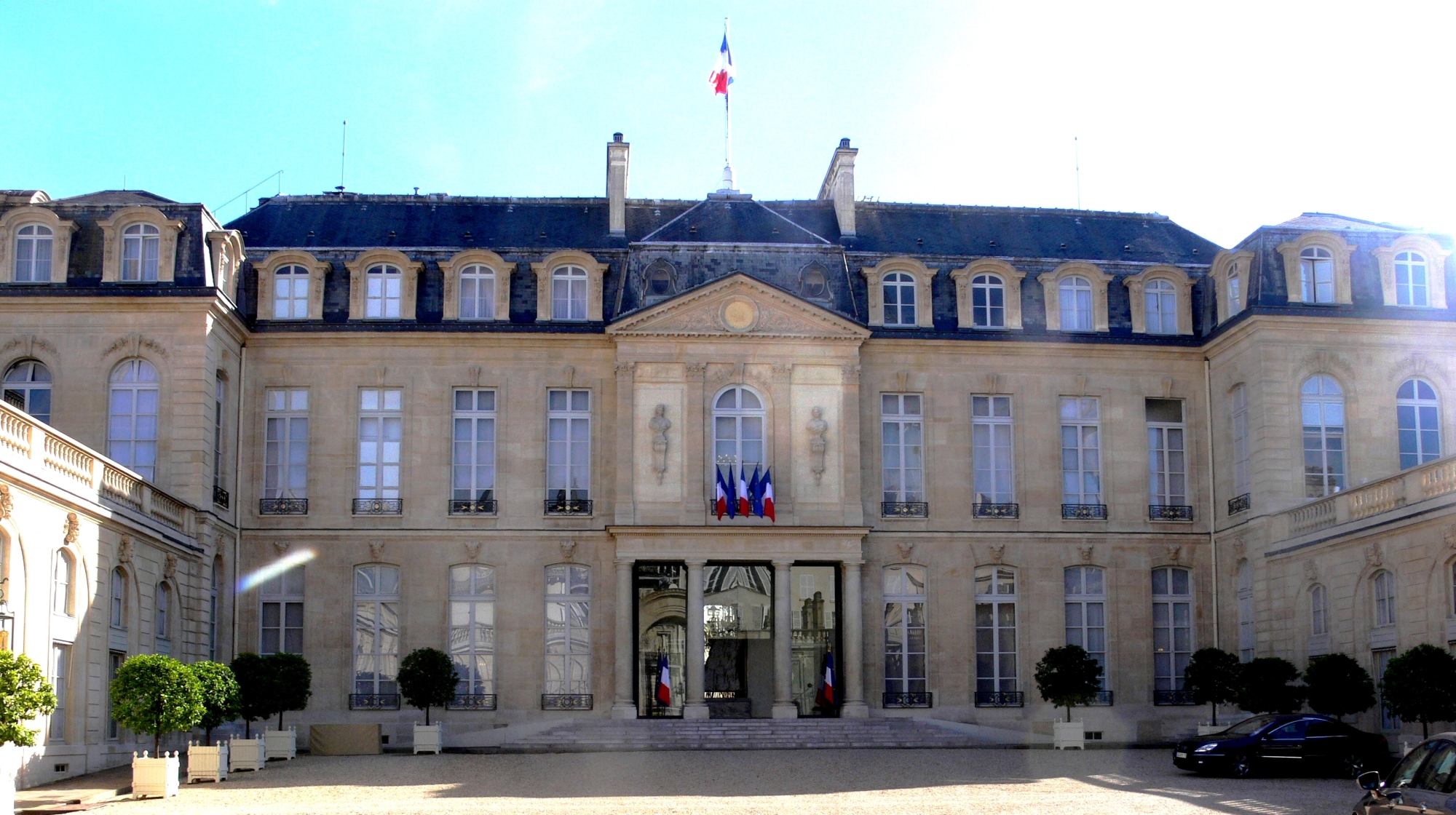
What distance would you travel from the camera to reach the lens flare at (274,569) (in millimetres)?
31406

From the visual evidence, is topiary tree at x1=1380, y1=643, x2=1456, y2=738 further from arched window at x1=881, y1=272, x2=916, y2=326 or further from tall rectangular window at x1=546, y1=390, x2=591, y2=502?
tall rectangular window at x1=546, y1=390, x2=591, y2=502

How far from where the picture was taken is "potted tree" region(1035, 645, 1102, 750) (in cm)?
2967

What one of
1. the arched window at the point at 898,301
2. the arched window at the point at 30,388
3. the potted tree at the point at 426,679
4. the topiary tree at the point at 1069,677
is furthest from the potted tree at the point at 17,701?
the arched window at the point at 898,301

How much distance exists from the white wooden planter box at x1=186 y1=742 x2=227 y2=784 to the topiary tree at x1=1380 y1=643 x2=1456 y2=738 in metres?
16.1

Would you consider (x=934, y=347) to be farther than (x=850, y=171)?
No

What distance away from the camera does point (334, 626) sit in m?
31.5

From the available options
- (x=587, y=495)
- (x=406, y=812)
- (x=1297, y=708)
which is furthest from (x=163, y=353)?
(x=1297, y=708)

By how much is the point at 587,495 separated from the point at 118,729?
393 inches

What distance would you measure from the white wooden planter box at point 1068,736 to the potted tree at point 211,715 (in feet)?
45.5

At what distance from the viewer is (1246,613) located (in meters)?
31.5

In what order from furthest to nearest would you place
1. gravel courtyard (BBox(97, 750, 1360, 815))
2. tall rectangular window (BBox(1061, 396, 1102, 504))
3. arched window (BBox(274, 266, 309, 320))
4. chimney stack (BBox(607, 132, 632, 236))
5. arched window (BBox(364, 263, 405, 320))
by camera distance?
chimney stack (BBox(607, 132, 632, 236)) → tall rectangular window (BBox(1061, 396, 1102, 504)) → arched window (BBox(364, 263, 405, 320)) → arched window (BBox(274, 266, 309, 320)) → gravel courtyard (BBox(97, 750, 1360, 815))

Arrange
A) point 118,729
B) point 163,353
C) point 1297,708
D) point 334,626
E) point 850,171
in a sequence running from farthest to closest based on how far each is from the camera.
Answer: point 850,171
point 334,626
point 163,353
point 1297,708
point 118,729

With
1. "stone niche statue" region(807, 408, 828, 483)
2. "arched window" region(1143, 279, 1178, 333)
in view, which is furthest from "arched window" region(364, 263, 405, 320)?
"arched window" region(1143, 279, 1178, 333)

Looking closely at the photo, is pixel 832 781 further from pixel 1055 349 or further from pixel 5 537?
pixel 1055 349
